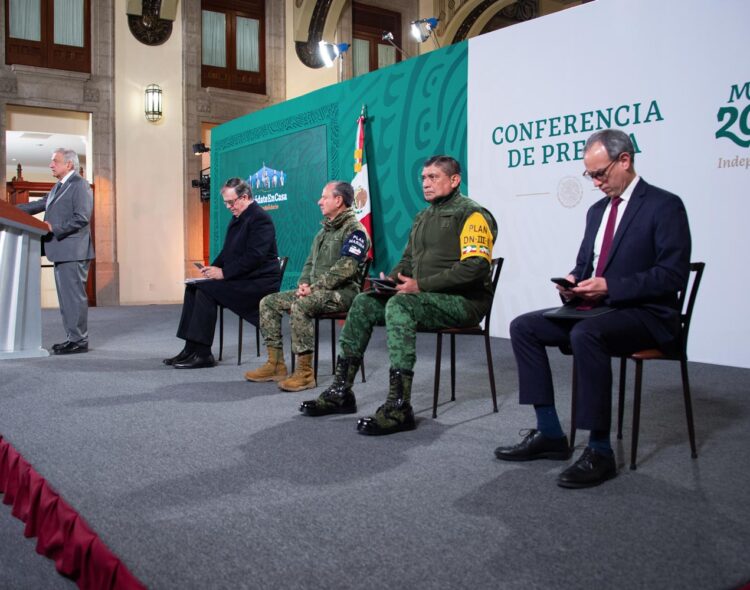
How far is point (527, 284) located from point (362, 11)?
8.47 meters

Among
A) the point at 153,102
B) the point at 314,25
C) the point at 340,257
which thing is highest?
the point at 314,25

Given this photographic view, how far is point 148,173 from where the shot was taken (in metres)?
10.8

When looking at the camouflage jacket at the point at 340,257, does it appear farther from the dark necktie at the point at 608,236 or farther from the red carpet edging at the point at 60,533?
the red carpet edging at the point at 60,533

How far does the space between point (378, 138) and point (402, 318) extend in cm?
453

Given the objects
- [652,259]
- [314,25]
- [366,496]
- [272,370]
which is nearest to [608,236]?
[652,259]

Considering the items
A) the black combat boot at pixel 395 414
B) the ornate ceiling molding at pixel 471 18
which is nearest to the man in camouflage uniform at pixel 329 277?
the black combat boot at pixel 395 414

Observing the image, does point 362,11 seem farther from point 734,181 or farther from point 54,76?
point 734,181

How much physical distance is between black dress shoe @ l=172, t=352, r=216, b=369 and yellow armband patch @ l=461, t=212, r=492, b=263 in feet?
7.07

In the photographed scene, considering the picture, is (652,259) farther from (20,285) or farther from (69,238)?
(69,238)

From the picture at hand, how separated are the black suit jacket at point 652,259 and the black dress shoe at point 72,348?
400cm

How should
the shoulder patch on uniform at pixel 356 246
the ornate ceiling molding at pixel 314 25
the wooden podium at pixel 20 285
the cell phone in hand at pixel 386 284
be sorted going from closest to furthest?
the cell phone in hand at pixel 386 284
the shoulder patch on uniform at pixel 356 246
the wooden podium at pixel 20 285
the ornate ceiling molding at pixel 314 25

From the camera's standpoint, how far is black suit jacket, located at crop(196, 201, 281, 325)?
14.1ft

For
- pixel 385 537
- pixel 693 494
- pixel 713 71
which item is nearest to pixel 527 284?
pixel 713 71

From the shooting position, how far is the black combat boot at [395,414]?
2.74 meters
